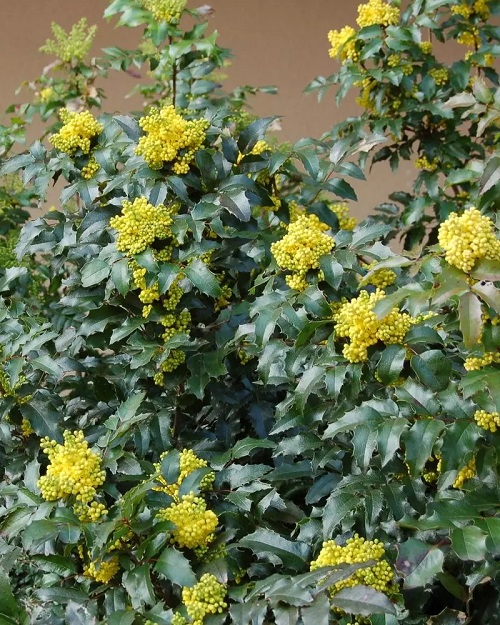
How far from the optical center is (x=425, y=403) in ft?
3.56

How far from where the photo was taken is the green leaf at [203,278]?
1373mm

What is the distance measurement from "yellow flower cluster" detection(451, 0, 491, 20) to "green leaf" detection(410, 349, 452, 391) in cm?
155

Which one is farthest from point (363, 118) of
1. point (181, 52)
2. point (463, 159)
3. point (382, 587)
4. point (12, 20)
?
point (12, 20)

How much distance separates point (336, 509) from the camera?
1.12m

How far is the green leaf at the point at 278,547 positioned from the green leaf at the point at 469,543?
0.77 ft

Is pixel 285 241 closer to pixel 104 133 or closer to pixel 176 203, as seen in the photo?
pixel 176 203

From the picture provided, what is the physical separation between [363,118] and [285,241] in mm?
1163

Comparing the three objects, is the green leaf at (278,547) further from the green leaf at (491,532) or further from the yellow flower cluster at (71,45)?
the yellow flower cluster at (71,45)

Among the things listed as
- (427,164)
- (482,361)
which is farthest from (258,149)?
(427,164)

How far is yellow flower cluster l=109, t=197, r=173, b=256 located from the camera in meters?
1.39

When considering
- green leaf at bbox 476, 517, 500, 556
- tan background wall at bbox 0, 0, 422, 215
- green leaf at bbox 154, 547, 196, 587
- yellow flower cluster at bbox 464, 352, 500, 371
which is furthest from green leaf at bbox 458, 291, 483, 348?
tan background wall at bbox 0, 0, 422, 215

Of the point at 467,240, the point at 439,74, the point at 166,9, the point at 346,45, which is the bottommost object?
the point at 467,240

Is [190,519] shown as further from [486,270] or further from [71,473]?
[486,270]

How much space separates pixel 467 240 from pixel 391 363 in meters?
0.22
